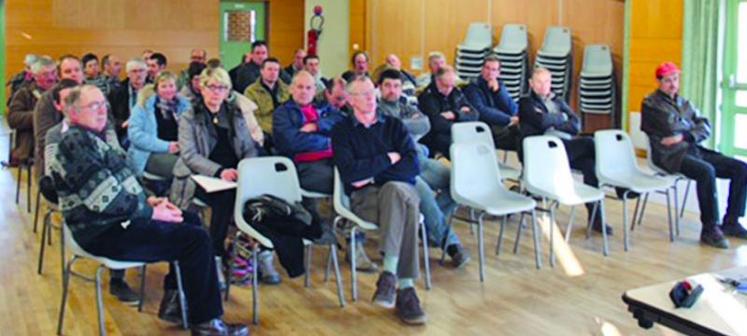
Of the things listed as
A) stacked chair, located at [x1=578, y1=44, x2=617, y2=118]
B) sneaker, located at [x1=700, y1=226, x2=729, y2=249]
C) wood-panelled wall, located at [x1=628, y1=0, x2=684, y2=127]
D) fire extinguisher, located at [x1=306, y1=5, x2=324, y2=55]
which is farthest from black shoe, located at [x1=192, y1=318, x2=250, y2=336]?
fire extinguisher, located at [x1=306, y1=5, x2=324, y2=55]

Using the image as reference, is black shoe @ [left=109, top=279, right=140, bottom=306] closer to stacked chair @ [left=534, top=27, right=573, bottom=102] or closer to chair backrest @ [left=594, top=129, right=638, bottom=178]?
chair backrest @ [left=594, top=129, right=638, bottom=178]

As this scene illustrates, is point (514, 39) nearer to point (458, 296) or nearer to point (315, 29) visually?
point (315, 29)

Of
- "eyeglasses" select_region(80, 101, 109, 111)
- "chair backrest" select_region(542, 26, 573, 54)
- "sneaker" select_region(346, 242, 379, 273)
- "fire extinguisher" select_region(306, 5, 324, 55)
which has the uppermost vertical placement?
"fire extinguisher" select_region(306, 5, 324, 55)

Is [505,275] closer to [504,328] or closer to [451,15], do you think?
[504,328]

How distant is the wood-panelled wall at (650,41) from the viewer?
8.86 metres

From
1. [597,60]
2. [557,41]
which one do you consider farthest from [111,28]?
[597,60]

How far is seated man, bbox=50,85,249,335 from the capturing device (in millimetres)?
3471

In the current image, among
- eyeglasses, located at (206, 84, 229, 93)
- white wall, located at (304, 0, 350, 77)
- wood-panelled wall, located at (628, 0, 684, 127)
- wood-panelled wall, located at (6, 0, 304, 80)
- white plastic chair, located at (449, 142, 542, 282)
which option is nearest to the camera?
eyeglasses, located at (206, 84, 229, 93)

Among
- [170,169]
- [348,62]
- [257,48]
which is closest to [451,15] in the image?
[348,62]

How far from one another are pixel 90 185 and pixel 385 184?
60.9 inches

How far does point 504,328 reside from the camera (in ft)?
13.3

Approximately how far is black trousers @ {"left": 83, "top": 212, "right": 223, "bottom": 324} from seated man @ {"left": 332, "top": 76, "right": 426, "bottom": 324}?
36.7 inches

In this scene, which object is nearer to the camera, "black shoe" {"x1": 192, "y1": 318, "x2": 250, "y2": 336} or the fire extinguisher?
"black shoe" {"x1": 192, "y1": 318, "x2": 250, "y2": 336}

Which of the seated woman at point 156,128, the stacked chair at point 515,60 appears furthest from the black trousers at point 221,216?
the stacked chair at point 515,60
